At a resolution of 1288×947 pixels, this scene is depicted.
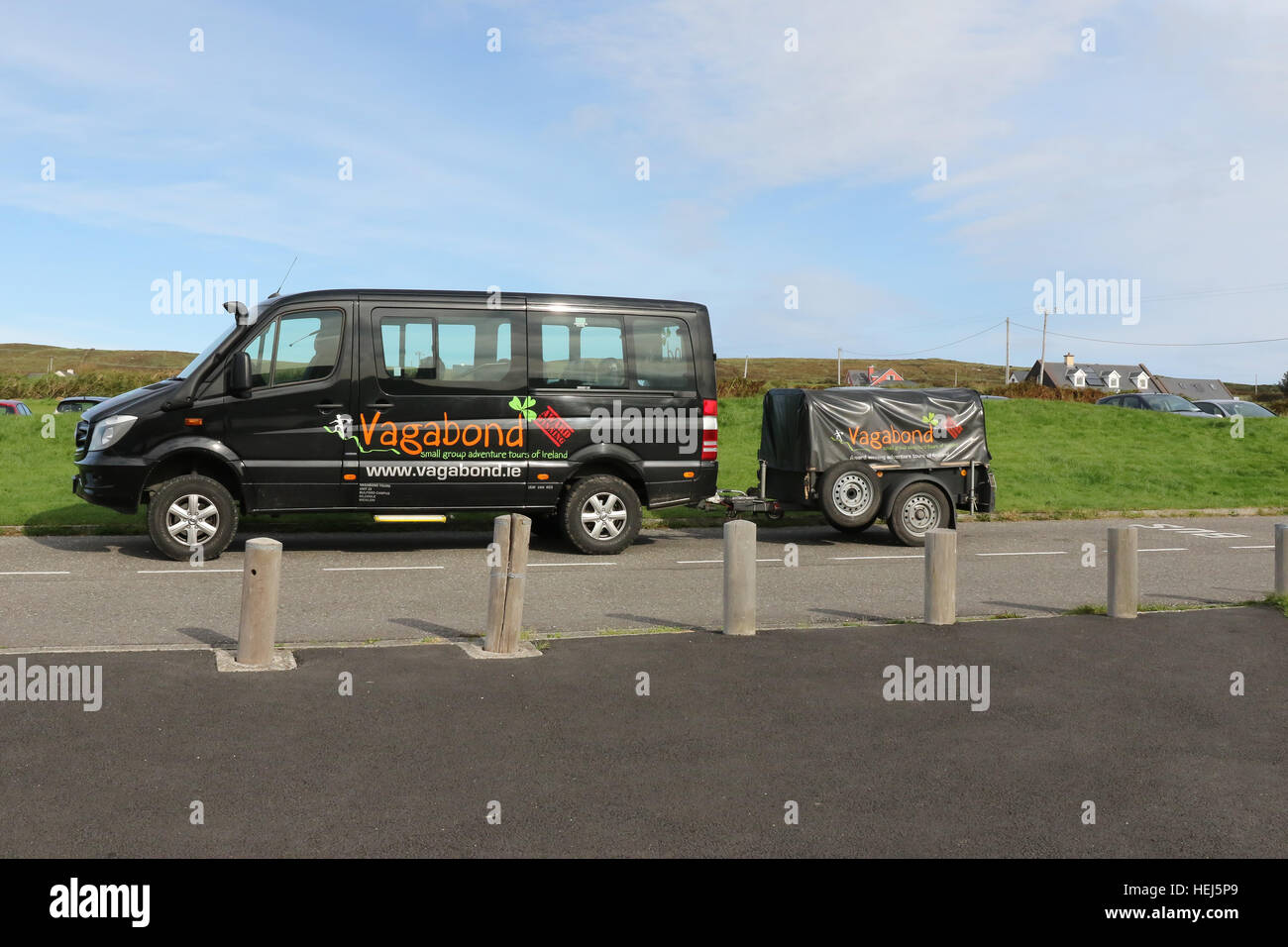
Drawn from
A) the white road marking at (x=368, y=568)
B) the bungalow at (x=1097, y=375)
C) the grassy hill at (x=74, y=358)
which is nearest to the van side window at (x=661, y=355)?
the white road marking at (x=368, y=568)

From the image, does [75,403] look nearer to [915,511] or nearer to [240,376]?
[240,376]

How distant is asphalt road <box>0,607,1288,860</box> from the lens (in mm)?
4637

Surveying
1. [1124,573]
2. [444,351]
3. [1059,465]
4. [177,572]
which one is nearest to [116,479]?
[177,572]

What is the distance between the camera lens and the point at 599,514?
42.4 feet

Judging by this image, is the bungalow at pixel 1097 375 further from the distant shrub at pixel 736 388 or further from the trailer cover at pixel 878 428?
the trailer cover at pixel 878 428

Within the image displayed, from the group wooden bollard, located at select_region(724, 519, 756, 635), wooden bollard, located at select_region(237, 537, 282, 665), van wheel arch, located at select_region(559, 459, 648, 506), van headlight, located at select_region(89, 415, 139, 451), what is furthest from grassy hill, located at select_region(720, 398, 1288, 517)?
wooden bollard, located at select_region(237, 537, 282, 665)

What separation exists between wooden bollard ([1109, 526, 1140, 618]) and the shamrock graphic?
19.7 ft

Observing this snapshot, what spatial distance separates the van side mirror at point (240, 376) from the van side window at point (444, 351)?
130 centimetres

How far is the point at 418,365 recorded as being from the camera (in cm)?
1235

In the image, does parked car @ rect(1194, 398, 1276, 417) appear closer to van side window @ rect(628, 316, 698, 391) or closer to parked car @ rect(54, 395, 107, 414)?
van side window @ rect(628, 316, 698, 391)

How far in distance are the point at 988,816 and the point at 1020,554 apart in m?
9.48

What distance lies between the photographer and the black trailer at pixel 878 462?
14172 mm
